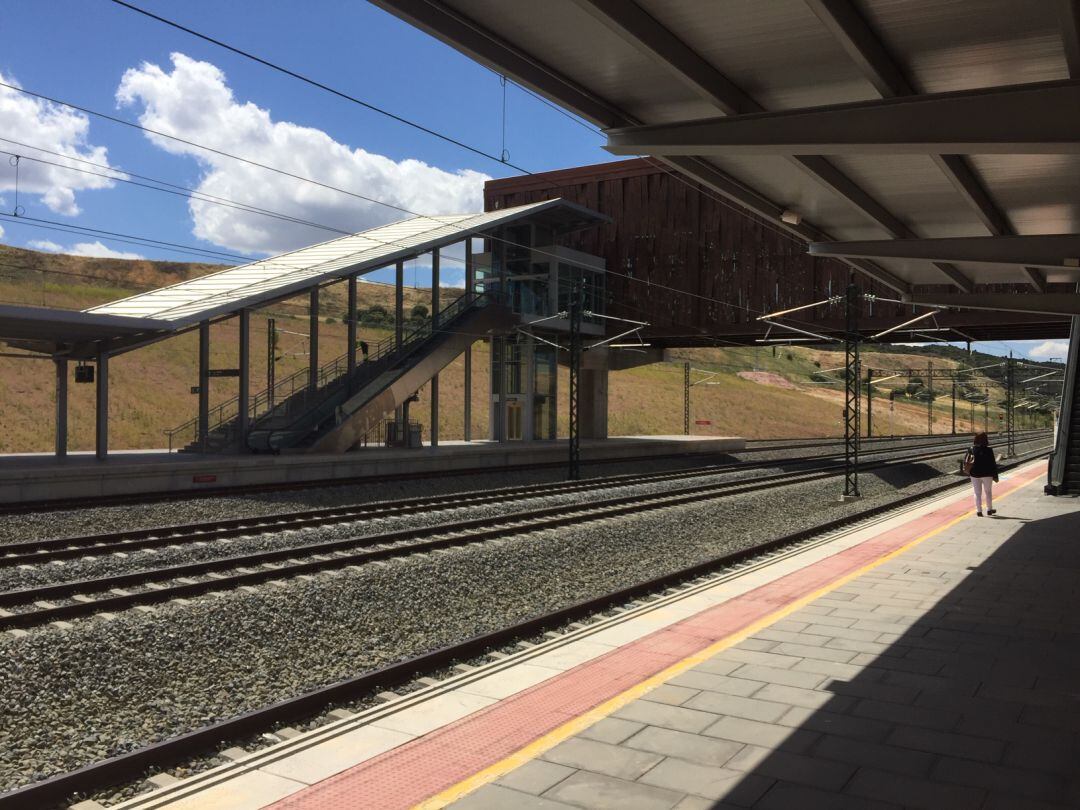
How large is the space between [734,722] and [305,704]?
3198 mm

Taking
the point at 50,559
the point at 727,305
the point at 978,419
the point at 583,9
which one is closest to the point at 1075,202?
the point at 583,9

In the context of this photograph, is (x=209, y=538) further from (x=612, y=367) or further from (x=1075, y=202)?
(x=612, y=367)

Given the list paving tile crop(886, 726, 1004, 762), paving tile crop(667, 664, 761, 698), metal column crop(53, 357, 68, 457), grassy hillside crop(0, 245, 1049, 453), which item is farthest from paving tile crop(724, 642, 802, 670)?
grassy hillside crop(0, 245, 1049, 453)

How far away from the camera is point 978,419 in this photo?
463 ft

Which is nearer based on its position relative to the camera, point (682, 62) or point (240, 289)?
point (682, 62)

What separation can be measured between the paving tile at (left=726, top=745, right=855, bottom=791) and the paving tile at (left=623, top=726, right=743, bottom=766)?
84mm

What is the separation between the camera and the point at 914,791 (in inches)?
185

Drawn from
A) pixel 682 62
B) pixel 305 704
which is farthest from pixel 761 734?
pixel 682 62

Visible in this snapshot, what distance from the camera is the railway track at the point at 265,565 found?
32.7 ft

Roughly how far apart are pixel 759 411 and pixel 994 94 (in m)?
87.1

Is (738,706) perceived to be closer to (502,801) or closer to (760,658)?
(760,658)

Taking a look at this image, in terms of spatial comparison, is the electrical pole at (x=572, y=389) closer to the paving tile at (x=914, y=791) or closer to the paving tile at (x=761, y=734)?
the paving tile at (x=761, y=734)

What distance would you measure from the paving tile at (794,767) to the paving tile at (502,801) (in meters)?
1.17

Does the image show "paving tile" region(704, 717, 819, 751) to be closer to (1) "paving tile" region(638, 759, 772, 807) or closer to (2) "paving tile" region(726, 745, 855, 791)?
(2) "paving tile" region(726, 745, 855, 791)
